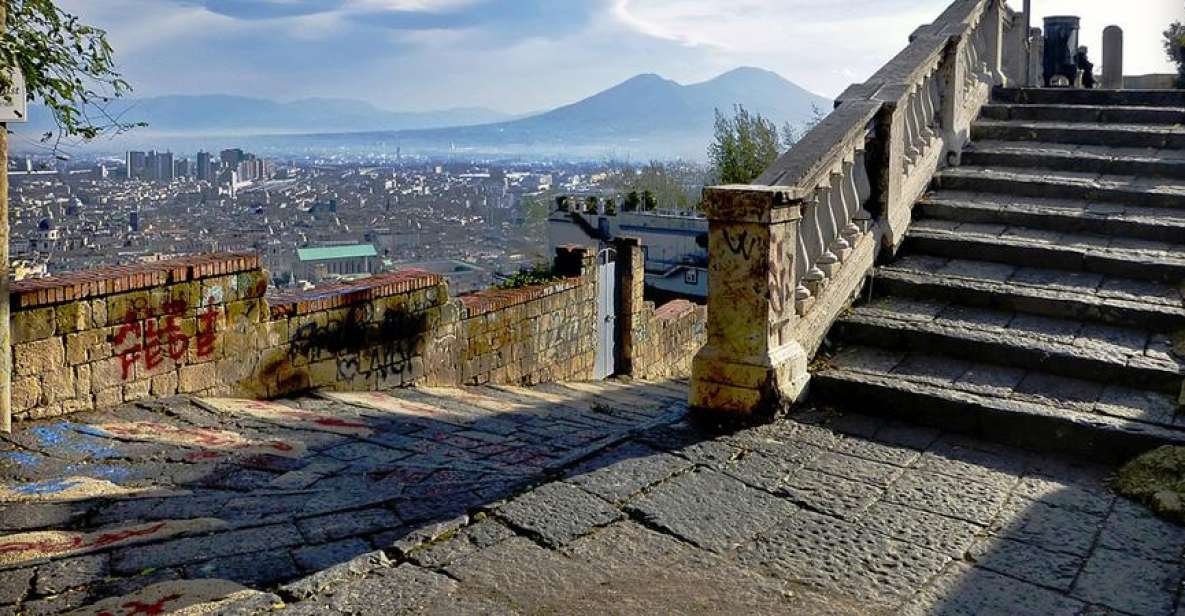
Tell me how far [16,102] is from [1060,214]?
7000 millimetres

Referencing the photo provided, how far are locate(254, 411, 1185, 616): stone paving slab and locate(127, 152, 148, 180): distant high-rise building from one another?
66.1 ft

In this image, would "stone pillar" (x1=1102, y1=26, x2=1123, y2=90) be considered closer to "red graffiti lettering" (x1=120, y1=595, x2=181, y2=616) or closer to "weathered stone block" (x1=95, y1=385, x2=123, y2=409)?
"weathered stone block" (x1=95, y1=385, x2=123, y2=409)

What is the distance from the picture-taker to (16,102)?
5438 mm

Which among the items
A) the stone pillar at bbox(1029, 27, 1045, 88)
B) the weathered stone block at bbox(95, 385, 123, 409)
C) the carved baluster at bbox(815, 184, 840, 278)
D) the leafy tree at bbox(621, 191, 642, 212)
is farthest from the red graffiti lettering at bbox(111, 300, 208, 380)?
the leafy tree at bbox(621, 191, 642, 212)

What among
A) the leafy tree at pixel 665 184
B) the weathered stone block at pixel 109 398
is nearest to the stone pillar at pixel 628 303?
the weathered stone block at pixel 109 398

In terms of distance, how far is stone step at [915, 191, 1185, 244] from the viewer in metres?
6.55

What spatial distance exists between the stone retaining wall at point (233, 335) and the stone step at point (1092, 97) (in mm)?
5949

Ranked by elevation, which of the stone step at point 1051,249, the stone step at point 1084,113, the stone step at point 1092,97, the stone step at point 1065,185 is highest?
the stone step at point 1092,97

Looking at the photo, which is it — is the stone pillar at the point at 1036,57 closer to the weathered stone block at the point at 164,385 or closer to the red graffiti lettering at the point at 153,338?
the red graffiti lettering at the point at 153,338

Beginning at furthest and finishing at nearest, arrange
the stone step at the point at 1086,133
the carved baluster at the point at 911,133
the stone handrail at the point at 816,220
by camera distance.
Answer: the stone step at the point at 1086,133 → the carved baluster at the point at 911,133 → the stone handrail at the point at 816,220

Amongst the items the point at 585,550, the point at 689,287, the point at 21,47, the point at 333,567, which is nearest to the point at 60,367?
the point at 21,47

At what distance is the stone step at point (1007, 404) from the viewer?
4.46 metres

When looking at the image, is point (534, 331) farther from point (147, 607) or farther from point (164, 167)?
point (164, 167)

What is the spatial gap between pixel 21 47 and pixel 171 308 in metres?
2.10
